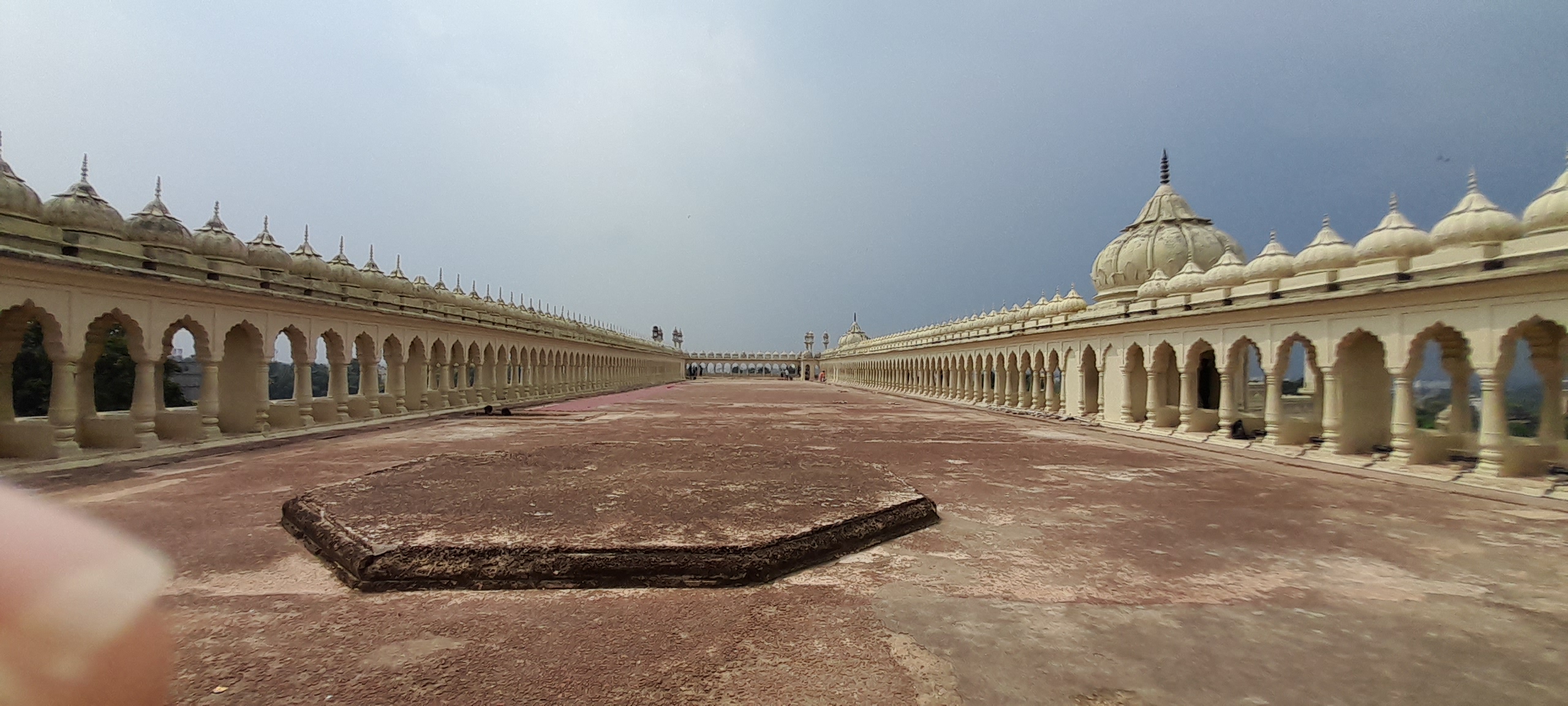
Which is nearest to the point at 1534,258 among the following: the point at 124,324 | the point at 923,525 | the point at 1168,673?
the point at 923,525

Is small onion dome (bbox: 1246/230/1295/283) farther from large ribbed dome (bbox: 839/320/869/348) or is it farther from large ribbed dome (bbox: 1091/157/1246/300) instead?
large ribbed dome (bbox: 839/320/869/348)

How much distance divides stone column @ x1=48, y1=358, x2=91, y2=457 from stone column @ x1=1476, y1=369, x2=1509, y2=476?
2504cm

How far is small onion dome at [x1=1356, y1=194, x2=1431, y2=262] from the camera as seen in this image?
13.2 meters

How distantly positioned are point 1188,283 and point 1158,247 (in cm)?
954

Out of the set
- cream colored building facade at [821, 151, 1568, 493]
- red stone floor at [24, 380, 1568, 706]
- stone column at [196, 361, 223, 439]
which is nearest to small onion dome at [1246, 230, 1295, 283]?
cream colored building facade at [821, 151, 1568, 493]

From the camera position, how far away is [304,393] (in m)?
17.5

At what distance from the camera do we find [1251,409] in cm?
2558

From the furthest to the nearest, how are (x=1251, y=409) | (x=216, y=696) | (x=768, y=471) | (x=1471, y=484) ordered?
1. (x=1251, y=409)
2. (x=1471, y=484)
3. (x=768, y=471)
4. (x=216, y=696)

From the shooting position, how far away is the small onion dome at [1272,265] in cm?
1605

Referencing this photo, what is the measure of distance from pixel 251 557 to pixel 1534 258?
18.2 m

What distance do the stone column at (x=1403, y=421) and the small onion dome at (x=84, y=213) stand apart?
2592cm

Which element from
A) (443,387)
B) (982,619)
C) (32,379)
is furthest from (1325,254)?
(32,379)

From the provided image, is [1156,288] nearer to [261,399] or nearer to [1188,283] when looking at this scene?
[1188,283]

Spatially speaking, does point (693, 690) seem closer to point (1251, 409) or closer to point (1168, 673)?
point (1168, 673)
